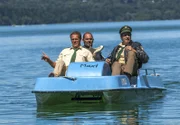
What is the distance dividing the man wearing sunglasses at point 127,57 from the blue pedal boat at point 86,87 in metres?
0.24

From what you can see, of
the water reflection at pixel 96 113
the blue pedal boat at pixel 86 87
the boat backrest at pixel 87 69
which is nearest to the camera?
the water reflection at pixel 96 113

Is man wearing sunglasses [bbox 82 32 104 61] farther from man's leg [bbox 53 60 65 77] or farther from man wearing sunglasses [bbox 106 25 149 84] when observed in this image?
man's leg [bbox 53 60 65 77]

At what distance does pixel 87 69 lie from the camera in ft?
53.2

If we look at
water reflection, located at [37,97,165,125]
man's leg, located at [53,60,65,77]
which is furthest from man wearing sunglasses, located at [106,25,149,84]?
man's leg, located at [53,60,65,77]

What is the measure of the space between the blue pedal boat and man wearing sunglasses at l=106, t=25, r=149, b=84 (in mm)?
236

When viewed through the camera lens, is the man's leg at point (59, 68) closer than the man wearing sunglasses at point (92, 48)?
Yes

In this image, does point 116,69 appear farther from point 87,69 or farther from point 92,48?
point 92,48

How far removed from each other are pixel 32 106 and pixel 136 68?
83.9 inches

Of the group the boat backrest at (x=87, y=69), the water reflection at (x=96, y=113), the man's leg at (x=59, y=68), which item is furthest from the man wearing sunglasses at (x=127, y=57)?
the man's leg at (x=59, y=68)

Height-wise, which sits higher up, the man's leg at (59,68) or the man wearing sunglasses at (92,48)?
the man wearing sunglasses at (92,48)

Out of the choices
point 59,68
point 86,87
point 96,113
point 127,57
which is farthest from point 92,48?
point 96,113

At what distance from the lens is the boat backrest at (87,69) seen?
16141 mm

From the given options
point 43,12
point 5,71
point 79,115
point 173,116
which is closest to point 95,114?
point 79,115

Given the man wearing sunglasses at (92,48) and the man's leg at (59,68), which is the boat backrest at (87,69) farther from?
the man wearing sunglasses at (92,48)
